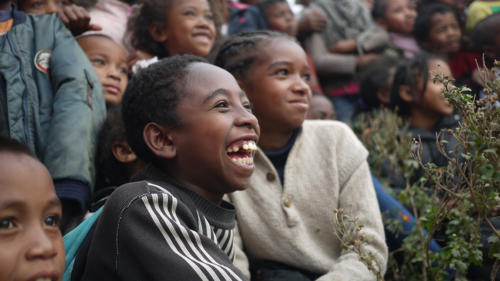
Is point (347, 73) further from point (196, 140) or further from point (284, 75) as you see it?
point (196, 140)

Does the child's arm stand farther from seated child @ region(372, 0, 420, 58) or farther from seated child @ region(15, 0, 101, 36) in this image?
seated child @ region(372, 0, 420, 58)

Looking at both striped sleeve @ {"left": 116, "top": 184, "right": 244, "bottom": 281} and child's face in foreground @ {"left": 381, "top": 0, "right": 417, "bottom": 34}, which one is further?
child's face in foreground @ {"left": 381, "top": 0, "right": 417, "bottom": 34}

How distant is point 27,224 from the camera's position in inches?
60.9

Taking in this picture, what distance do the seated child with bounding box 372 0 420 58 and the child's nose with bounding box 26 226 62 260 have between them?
5.49 m

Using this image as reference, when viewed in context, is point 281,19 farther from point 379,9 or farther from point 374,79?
point 379,9

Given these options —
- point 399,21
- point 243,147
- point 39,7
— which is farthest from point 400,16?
point 243,147

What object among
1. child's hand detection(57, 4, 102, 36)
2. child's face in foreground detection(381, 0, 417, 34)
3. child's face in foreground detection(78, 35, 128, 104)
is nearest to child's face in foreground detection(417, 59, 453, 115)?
child's face in foreground detection(381, 0, 417, 34)

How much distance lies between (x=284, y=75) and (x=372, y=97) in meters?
2.72

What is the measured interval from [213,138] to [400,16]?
16.5 ft

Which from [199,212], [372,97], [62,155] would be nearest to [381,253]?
[199,212]

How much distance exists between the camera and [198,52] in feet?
12.6

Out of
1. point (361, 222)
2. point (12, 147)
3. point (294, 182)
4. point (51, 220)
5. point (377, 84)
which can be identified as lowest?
point (377, 84)

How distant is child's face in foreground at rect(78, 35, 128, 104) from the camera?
3.50m

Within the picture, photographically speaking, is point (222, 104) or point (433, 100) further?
point (433, 100)
